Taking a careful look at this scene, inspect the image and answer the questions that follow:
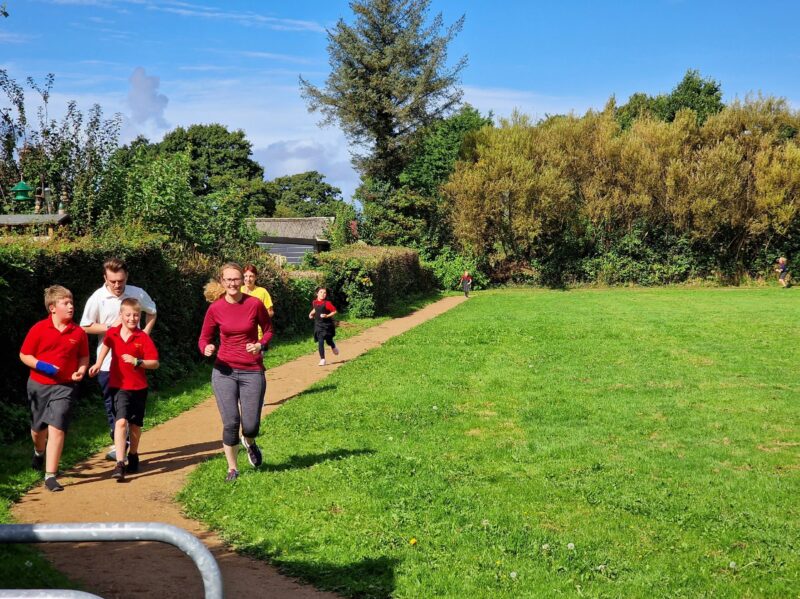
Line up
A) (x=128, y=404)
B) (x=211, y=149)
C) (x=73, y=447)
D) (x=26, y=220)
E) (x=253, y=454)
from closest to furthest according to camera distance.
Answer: (x=128, y=404) → (x=253, y=454) → (x=73, y=447) → (x=26, y=220) → (x=211, y=149)

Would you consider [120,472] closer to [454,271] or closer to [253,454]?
[253,454]

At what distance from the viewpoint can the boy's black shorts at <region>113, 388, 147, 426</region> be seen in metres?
7.54

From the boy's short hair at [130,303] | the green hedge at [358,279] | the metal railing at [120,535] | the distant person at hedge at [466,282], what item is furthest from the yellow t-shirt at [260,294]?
the distant person at hedge at [466,282]

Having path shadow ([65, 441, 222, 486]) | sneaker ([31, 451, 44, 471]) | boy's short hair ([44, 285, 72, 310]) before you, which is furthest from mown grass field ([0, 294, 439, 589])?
boy's short hair ([44, 285, 72, 310])

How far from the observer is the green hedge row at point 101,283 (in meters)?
9.60

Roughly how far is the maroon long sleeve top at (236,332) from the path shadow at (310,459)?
4.36ft

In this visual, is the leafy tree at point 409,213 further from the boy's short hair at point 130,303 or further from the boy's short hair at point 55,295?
the boy's short hair at point 55,295

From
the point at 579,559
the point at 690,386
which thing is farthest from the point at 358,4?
the point at 579,559

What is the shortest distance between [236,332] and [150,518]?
186 centimetres

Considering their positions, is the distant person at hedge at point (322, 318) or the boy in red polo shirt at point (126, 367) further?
the distant person at hedge at point (322, 318)

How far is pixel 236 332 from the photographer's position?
7.35 m

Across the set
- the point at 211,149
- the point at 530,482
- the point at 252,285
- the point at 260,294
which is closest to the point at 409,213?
the point at 211,149

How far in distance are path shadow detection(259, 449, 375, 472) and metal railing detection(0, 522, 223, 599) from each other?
5655 mm

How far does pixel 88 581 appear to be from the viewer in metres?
5.21
